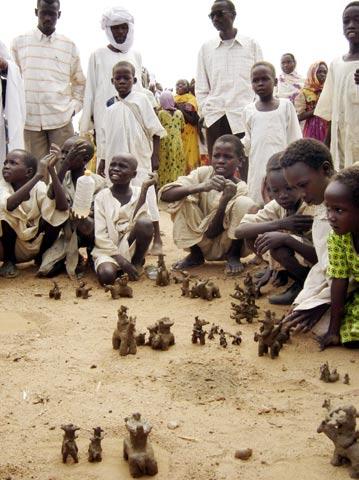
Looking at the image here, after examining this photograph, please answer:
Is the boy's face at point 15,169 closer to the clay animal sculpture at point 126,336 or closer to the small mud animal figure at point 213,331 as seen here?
the clay animal sculpture at point 126,336

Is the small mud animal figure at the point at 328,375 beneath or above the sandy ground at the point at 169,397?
above

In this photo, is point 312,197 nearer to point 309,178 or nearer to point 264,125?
point 309,178

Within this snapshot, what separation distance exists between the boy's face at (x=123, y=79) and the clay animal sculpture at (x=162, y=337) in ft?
10.0

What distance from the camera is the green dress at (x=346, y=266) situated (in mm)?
3639

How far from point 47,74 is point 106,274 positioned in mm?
2505

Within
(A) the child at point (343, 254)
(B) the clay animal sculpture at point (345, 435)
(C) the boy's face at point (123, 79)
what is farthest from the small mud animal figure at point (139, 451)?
(C) the boy's face at point (123, 79)

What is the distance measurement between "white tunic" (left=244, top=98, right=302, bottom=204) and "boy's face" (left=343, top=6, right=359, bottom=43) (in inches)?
35.2

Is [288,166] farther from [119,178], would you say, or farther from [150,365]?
[119,178]

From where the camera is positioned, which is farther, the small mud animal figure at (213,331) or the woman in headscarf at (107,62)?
the woman in headscarf at (107,62)

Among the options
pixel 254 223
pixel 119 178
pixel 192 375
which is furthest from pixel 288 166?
pixel 119 178

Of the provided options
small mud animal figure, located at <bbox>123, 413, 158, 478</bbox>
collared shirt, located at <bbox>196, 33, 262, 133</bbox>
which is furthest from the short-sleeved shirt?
collared shirt, located at <bbox>196, 33, 262, 133</bbox>

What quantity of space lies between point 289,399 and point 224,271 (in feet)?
8.98

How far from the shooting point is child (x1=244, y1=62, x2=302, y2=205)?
5777 mm

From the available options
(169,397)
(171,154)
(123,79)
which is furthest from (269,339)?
(171,154)
